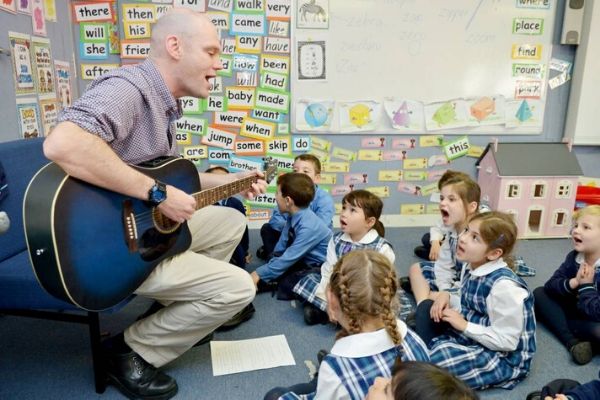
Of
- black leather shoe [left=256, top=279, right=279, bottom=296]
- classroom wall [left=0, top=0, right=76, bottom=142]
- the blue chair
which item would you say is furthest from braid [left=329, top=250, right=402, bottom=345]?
classroom wall [left=0, top=0, right=76, bottom=142]

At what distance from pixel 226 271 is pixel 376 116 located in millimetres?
2153

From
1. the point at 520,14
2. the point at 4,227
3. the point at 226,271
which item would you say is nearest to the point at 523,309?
the point at 226,271

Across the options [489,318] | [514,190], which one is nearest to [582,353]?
[489,318]

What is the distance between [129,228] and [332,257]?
3.40 feet

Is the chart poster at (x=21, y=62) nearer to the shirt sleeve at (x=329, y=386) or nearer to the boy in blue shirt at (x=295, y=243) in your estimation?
the boy in blue shirt at (x=295, y=243)

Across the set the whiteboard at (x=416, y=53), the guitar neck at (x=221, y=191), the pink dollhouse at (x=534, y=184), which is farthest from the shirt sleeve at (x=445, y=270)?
the whiteboard at (x=416, y=53)

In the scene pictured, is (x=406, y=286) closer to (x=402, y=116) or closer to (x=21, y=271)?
(x=402, y=116)

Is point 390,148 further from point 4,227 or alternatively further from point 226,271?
point 4,227

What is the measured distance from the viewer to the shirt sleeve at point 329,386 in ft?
3.65

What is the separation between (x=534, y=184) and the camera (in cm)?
328

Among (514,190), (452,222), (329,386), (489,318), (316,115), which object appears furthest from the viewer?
(316,115)

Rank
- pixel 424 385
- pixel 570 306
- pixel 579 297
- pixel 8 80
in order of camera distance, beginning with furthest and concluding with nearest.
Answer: pixel 8 80, pixel 570 306, pixel 579 297, pixel 424 385

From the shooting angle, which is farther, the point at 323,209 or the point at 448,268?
the point at 323,209

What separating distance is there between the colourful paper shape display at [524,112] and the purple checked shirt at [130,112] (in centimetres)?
282
